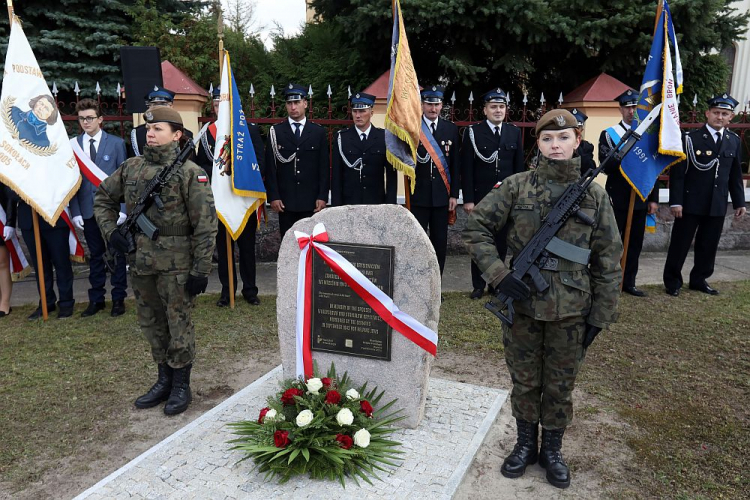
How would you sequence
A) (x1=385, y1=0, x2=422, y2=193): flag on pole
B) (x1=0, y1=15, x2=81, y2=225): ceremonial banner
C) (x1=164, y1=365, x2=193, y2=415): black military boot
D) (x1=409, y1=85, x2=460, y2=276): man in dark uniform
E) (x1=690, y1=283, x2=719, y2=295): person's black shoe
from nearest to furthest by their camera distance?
Answer: 1. (x1=164, y1=365, x2=193, y2=415): black military boot
2. (x1=385, y1=0, x2=422, y2=193): flag on pole
3. (x1=0, y1=15, x2=81, y2=225): ceremonial banner
4. (x1=409, y1=85, x2=460, y2=276): man in dark uniform
5. (x1=690, y1=283, x2=719, y2=295): person's black shoe

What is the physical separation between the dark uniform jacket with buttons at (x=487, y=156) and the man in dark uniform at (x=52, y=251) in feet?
13.1

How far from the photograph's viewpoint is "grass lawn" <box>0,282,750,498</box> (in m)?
3.33

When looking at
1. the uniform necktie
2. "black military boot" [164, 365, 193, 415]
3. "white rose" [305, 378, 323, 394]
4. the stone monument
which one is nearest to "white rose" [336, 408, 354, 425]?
"white rose" [305, 378, 323, 394]

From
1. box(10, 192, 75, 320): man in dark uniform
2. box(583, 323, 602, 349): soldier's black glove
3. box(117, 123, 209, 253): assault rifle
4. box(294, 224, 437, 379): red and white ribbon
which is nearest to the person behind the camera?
box(583, 323, 602, 349): soldier's black glove

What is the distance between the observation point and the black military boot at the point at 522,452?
10.4 feet

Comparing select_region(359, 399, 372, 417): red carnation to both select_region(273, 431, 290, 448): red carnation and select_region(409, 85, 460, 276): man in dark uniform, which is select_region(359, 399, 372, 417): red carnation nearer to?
select_region(273, 431, 290, 448): red carnation

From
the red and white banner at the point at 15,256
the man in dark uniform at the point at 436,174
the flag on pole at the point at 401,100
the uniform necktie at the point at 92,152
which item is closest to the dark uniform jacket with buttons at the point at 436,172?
the man in dark uniform at the point at 436,174

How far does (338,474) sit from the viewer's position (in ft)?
10.0

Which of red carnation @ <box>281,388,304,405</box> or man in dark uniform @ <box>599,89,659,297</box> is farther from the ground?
man in dark uniform @ <box>599,89,659,297</box>

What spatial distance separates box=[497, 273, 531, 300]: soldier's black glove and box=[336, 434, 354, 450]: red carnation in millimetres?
1118

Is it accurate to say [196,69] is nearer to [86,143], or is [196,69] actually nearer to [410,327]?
[86,143]

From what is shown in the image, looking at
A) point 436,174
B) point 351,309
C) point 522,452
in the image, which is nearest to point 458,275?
point 436,174

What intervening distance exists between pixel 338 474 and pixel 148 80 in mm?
5285

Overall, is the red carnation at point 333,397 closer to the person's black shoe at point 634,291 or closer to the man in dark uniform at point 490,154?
the man in dark uniform at point 490,154
